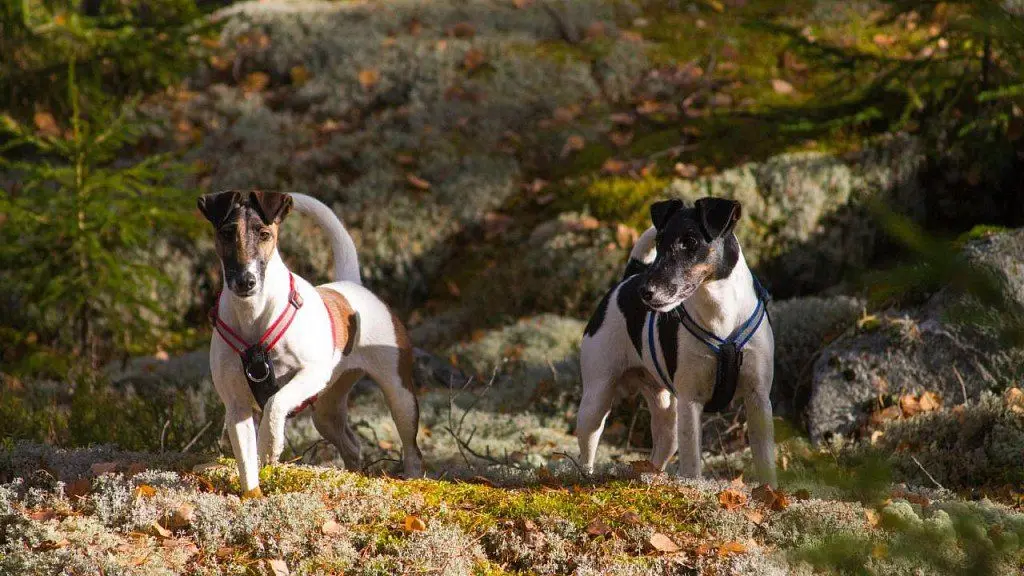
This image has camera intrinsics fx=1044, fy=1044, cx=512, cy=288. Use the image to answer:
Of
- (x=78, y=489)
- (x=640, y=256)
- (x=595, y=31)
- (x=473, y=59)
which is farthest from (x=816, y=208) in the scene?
(x=78, y=489)

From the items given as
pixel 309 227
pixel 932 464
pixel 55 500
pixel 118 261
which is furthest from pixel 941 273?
pixel 309 227

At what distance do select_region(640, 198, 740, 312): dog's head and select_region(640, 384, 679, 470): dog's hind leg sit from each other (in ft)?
3.70

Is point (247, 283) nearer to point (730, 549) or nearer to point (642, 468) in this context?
point (642, 468)

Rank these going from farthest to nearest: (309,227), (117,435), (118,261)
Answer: (309,227)
(118,261)
(117,435)

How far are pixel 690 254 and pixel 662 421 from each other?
1.42 meters

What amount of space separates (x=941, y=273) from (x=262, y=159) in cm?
1145

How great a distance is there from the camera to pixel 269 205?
471 cm

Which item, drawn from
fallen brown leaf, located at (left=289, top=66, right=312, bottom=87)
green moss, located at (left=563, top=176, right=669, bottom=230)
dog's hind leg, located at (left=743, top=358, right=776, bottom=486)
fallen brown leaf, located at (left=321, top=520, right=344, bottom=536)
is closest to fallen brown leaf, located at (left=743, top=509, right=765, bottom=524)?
dog's hind leg, located at (left=743, top=358, right=776, bottom=486)

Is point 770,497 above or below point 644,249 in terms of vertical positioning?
below

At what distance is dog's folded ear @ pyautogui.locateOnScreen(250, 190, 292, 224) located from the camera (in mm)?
4676

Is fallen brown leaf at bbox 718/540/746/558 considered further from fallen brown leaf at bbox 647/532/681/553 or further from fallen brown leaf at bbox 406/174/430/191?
fallen brown leaf at bbox 406/174/430/191

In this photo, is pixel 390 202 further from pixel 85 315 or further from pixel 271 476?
pixel 271 476

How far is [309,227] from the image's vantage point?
11.6 meters

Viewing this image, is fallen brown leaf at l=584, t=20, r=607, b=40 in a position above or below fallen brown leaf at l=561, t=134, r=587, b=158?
above
